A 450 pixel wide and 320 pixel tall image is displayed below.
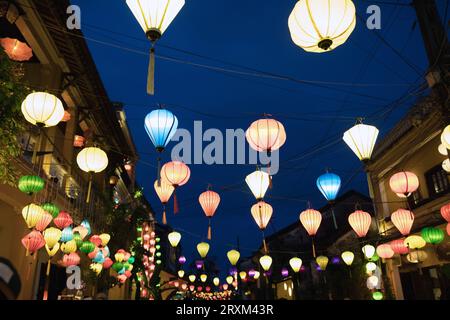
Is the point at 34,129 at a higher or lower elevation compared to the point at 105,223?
higher

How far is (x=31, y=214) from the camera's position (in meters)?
8.82

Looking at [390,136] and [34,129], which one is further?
[390,136]

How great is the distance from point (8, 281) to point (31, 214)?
2.99 m

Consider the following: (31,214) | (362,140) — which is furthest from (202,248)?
(362,140)

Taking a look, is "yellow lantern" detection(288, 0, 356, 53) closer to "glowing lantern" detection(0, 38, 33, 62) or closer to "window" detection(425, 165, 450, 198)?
"glowing lantern" detection(0, 38, 33, 62)

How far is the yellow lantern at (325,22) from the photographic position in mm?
5219

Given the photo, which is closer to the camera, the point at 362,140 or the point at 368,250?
the point at 362,140

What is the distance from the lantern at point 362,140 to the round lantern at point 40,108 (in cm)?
641

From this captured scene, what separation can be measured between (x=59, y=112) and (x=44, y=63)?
274 inches

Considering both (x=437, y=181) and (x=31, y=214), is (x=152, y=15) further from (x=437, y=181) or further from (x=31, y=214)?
(x=437, y=181)

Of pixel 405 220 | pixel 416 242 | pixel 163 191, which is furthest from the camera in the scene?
pixel 416 242
